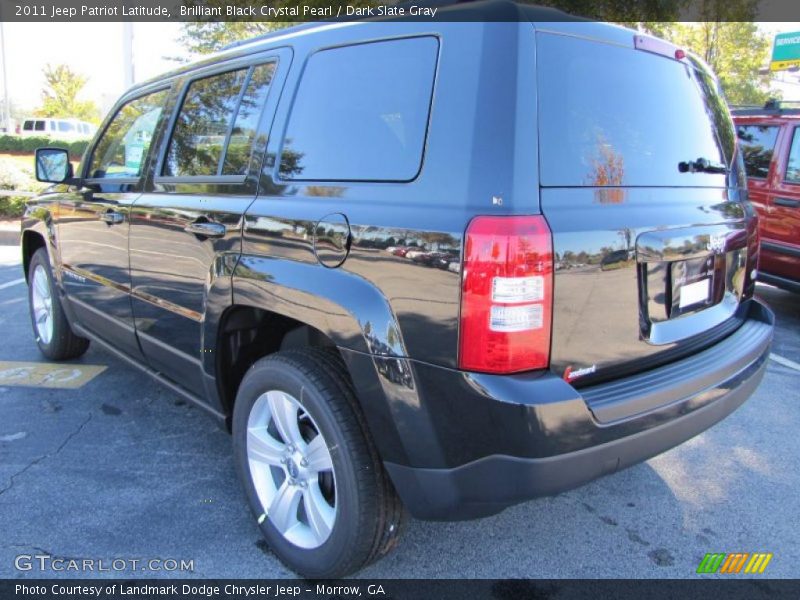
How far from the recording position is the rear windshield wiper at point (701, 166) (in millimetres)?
2316

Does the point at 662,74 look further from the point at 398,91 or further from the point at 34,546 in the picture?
the point at 34,546

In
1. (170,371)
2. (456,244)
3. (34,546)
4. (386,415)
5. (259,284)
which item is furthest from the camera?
(170,371)

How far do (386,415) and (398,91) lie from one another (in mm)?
1043

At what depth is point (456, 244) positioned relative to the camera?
173 cm

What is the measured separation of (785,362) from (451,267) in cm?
427

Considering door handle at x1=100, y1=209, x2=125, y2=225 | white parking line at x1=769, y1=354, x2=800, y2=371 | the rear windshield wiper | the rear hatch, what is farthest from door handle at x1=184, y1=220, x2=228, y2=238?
white parking line at x1=769, y1=354, x2=800, y2=371

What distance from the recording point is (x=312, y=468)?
2242 mm

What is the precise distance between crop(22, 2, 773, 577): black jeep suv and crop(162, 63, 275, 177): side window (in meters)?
0.02

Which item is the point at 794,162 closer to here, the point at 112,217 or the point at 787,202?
the point at 787,202

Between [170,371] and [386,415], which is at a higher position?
[386,415]

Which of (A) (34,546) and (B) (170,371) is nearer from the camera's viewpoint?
(A) (34,546)

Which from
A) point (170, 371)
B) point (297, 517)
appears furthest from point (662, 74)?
point (170, 371)

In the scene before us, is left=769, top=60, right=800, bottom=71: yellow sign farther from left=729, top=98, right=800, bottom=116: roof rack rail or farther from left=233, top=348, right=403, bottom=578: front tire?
left=233, top=348, right=403, bottom=578: front tire

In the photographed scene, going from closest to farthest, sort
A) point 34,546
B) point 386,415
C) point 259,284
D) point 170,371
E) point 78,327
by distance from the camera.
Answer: point 386,415, point 259,284, point 34,546, point 170,371, point 78,327
